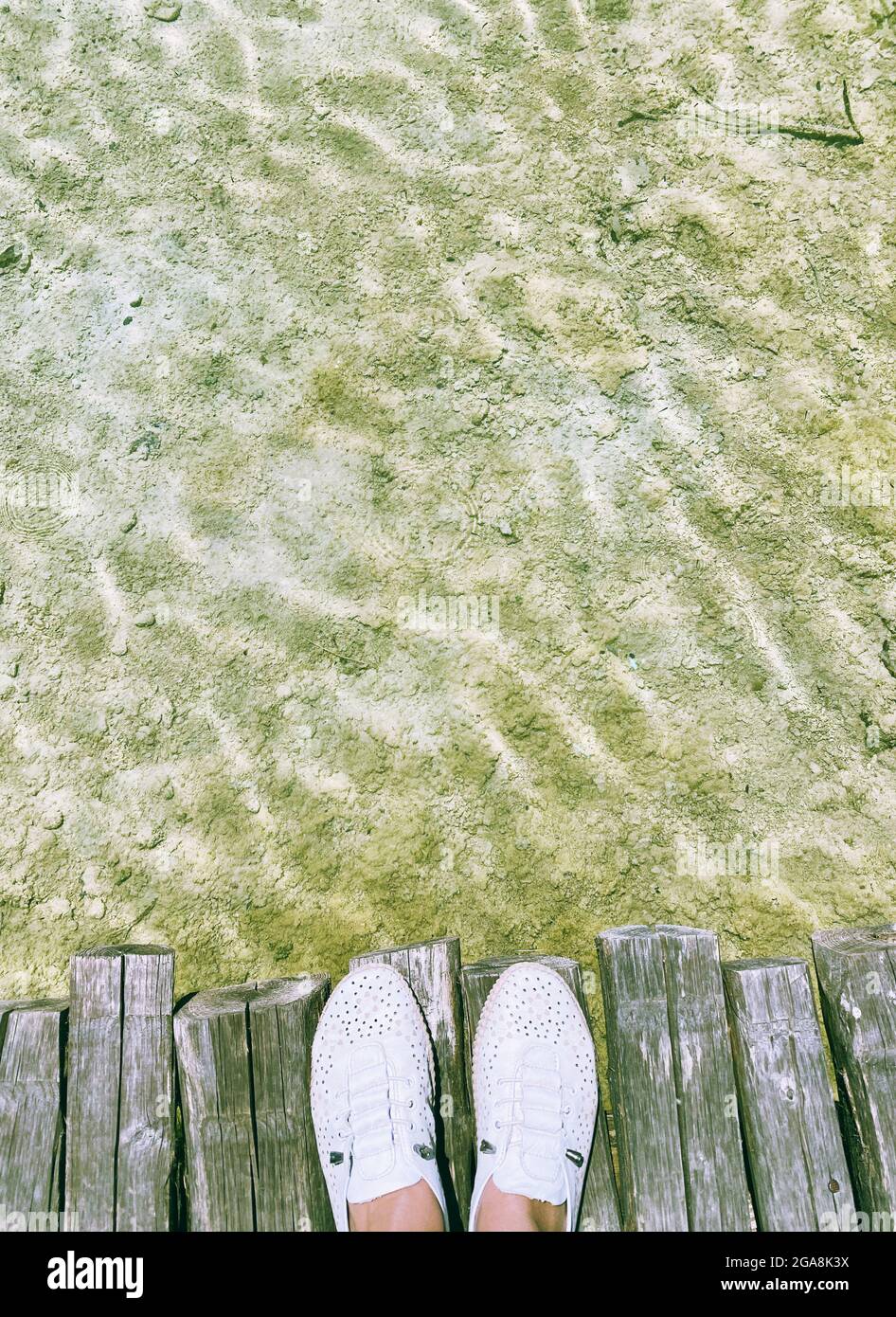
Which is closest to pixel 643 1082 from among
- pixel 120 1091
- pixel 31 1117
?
pixel 120 1091

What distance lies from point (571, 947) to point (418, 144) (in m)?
2.38

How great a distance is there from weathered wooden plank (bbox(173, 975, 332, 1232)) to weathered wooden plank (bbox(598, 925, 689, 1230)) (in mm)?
723

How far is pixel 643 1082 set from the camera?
190 centimetres

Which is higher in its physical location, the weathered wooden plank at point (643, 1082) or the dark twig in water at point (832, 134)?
the dark twig in water at point (832, 134)

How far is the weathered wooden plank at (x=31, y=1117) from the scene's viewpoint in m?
1.88

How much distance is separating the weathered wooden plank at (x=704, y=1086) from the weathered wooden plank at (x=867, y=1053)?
26 cm

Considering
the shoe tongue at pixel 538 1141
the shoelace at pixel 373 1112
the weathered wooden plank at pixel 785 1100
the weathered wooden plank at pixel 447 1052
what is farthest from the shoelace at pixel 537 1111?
the weathered wooden plank at pixel 785 1100

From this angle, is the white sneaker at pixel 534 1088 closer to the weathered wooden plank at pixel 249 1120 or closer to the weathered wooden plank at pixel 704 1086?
the weathered wooden plank at pixel 704 1086

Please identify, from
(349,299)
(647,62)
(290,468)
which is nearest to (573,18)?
(647,62)

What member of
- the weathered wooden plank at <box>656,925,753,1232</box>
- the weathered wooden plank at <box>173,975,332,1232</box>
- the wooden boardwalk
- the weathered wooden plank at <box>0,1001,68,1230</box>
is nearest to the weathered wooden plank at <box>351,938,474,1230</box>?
the wooden boardwalk

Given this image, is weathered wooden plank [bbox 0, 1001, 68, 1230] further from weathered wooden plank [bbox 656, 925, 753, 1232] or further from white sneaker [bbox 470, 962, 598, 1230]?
weathered wooden plank [bbox 656, 925, 753, 1232]

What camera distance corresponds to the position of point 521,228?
238 centimetres

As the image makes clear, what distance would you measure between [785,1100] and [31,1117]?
1769mm

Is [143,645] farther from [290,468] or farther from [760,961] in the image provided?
[760,961]
